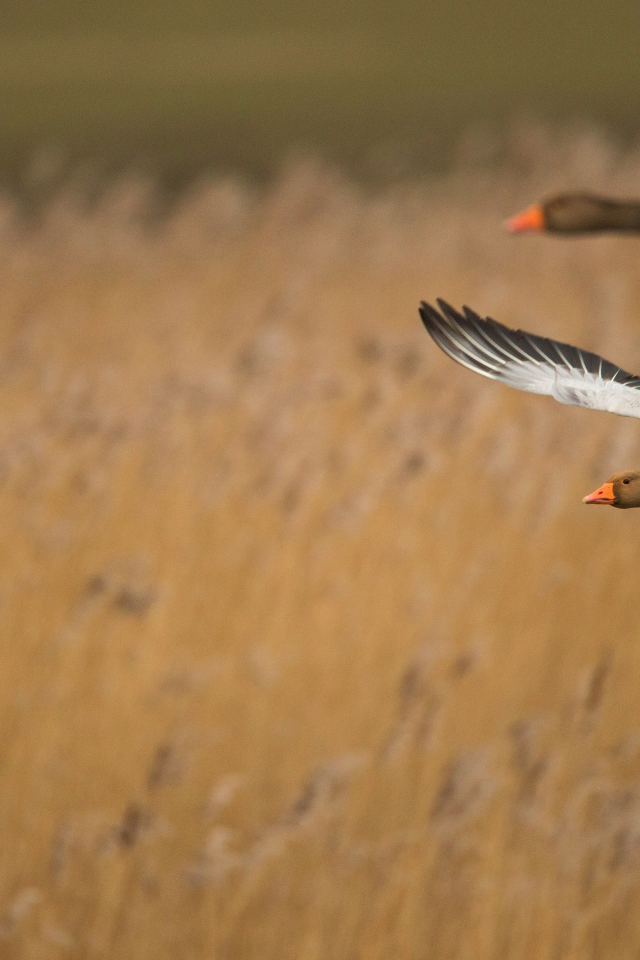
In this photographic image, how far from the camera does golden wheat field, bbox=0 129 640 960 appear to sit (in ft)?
5.80

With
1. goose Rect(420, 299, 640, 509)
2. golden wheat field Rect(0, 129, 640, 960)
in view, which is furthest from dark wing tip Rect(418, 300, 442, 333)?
golden wheat field Rect(0, 129, 640, 960)

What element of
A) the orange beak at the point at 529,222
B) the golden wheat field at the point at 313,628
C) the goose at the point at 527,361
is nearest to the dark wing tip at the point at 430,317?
the goose at the point at 527,361

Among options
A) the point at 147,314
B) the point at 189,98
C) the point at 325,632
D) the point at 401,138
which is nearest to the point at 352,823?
the point at 325,632

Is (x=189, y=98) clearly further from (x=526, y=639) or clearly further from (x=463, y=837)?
(x=463, y=837)

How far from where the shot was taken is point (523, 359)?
1.02 meters

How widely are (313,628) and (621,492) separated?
1.34m

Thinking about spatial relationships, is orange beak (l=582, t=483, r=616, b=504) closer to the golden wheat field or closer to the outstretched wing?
the outstretched wing

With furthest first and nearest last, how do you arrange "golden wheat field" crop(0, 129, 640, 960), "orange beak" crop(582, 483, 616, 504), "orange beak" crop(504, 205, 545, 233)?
"golden wheat field" crop(0, 129, 640, 960)
"orange beak" crop(504, 205, 545, 233)
"orange beak" crop(582, 483, 616, 504)

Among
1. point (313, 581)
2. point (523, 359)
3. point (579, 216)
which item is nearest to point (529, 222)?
point (579, 216)

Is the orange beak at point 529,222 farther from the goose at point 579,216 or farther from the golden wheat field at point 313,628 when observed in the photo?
the golden wheat field at point 313,628

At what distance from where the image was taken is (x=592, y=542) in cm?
214

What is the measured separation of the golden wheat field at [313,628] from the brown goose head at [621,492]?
0.93 meters

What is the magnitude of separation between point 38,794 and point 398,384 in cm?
132

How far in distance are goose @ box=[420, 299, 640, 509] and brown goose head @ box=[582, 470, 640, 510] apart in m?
0.07
